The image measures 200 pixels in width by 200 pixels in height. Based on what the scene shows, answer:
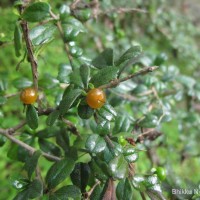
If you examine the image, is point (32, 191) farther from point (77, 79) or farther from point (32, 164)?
point (77, 79)

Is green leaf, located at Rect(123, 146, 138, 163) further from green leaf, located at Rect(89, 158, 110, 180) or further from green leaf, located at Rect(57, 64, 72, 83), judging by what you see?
green leaf, located at Rect(57, 64, 72, 83)

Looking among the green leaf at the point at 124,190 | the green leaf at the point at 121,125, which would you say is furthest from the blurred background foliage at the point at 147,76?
the green leaf at the point at 124,190

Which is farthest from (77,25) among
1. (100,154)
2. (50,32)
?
(100,154)

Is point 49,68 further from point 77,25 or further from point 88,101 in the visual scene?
point 88,101

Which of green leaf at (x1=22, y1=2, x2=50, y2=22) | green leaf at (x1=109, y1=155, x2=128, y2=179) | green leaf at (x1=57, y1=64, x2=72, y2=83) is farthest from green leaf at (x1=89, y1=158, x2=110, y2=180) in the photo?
green leaf at (x1=22, y1=2, x2=50, y2=22)

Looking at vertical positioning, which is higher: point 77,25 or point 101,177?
point 77,25

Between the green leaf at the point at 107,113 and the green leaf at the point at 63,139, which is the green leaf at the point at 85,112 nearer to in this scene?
the green leaf at the point at 107,113
